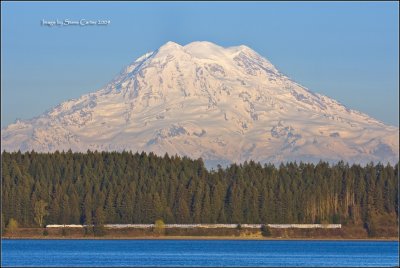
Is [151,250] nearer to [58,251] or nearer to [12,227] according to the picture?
[58,251]

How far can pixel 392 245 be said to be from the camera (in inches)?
7594

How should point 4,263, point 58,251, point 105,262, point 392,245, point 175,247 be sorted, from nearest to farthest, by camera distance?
point 4,263
point 105,262
point 58,251
point 175,247
point 392,245

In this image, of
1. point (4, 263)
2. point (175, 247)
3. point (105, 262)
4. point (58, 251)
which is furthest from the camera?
point (175, 247)

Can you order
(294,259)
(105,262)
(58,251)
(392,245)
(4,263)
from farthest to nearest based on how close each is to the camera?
(392,245) → (58,251) → (294,259) → (105,262) → (4,263)

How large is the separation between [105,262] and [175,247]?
41.6 m

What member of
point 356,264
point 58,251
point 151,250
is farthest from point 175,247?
point 356,264

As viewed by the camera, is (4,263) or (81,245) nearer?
(4,263)

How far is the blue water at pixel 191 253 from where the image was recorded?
134 m

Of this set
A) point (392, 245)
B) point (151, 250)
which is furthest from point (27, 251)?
point (392, 245)

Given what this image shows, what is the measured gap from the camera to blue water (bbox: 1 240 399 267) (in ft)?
439

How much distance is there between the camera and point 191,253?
155m

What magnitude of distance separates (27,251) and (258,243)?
50.2 metres

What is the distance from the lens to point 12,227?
197 meters

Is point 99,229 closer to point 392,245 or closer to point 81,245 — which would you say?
point 81,245
